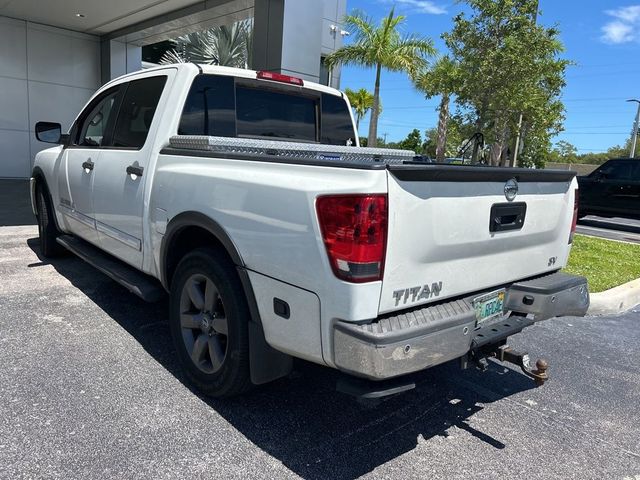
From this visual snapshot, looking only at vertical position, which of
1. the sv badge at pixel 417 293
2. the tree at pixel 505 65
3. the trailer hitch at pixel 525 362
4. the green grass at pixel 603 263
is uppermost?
the tree at pixel 505 65

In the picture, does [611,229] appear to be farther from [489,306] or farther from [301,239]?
[301,239]

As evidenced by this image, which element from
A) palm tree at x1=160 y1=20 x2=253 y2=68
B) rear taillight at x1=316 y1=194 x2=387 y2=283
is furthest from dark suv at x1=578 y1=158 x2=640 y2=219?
palm tree at x1=160 y1=20 x2=253 y2=68

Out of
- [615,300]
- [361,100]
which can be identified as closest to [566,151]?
[361,100]

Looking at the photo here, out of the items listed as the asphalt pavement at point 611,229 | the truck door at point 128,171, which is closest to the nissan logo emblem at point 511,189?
the truck door at point 128,171

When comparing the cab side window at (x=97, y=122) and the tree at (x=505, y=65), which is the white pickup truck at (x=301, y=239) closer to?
the cab side window at (x=97, y=122)

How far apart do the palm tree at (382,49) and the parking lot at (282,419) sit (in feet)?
49.8

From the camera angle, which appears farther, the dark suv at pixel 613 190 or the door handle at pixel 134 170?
the dark suv at pixel 613 190

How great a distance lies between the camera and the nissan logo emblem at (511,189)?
279 cm

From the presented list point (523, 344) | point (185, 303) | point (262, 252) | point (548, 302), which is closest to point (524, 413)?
point (548, 302)

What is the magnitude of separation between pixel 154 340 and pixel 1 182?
12.7 m

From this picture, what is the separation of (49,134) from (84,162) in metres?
1.15

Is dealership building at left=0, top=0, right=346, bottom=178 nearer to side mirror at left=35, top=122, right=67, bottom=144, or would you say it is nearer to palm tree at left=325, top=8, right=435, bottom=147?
palm tree at left=325, top=8, right=435, bottom=147

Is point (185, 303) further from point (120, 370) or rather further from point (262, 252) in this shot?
point (262, 252)

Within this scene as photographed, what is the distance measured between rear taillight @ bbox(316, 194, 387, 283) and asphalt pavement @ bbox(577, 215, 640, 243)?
1195 cm
